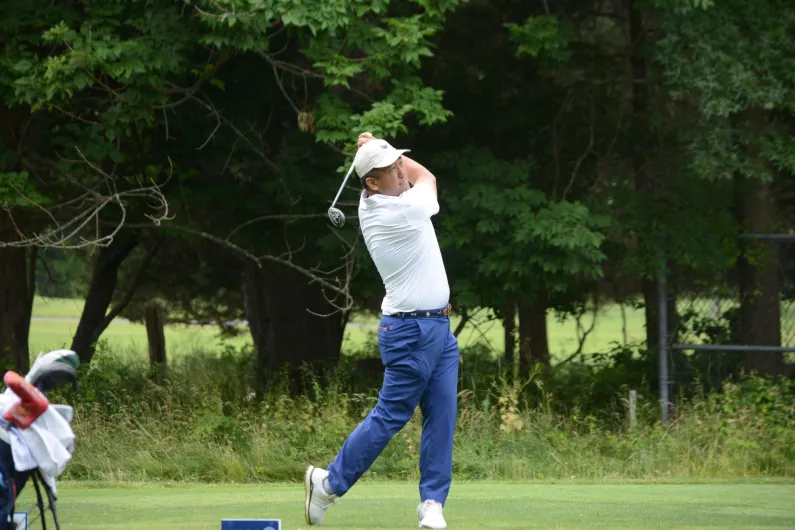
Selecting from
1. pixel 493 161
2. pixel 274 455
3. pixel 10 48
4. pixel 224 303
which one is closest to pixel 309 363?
pixel 493 161

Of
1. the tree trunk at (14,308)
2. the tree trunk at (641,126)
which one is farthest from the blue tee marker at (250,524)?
the tree trunk at (14,308)

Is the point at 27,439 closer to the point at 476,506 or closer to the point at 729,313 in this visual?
the point at 476,506

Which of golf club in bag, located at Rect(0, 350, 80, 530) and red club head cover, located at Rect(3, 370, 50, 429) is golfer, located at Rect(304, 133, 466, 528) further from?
red club head cover, located at Rect(3, 370, 50, 429)

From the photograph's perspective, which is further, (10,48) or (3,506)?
(10,48)

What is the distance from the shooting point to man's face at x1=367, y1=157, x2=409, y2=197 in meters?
6.18

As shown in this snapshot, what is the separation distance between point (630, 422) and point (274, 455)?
3.43 meters

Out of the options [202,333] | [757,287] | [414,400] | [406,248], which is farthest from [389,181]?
[202,333]

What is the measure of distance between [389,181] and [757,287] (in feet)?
25.1

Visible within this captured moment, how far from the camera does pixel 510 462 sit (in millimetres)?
9961

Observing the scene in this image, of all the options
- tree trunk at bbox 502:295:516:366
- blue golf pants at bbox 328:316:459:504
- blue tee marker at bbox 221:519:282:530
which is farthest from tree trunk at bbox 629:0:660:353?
blue tee marker at bbox 221:519:282:530

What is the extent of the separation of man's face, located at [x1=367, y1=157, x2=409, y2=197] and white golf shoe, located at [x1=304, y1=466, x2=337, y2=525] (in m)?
1.47

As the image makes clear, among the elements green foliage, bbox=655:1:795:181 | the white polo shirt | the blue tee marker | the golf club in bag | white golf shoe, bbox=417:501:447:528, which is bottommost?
white golf shoe, bbox=417:501:447:528

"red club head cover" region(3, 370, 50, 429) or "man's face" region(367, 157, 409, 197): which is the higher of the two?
"man's face" region(367, 157, 409, 197)

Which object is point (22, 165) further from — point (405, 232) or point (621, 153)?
point (405, 232)
